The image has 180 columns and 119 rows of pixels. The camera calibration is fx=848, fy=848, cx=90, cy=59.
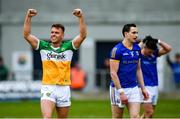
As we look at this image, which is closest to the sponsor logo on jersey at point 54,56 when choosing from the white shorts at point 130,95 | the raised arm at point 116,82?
the raised arm at point 116,82

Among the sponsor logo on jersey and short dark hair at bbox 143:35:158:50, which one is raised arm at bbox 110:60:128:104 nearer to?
the sponsor logo on jersey

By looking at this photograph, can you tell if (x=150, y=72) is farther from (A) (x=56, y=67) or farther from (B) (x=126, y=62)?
(A) (x=56, y=67)

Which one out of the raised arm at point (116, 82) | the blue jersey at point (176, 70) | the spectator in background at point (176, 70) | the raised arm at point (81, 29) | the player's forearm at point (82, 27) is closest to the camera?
the raised arm at point (81, 29)

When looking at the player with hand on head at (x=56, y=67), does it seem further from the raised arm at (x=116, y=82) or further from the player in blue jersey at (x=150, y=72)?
the player in blue jersey at (x=150, y=72)

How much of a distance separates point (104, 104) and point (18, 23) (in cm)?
1197

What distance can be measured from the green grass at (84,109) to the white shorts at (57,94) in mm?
9444

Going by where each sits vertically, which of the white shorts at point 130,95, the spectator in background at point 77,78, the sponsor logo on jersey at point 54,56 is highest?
the sponsor logo on jersey at point 54,56

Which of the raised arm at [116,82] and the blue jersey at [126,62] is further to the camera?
the blue jersey at [126,62]

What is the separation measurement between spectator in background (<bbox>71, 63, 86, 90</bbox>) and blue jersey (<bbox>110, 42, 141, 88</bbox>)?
64.0 feet

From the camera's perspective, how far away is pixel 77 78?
121 ft

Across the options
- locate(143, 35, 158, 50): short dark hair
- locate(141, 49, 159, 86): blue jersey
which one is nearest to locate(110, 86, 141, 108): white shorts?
locate(143, 35, 158, 50): short dark hair

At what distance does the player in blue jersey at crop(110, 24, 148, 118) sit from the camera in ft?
54.6

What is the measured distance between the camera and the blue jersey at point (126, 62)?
1666 centimetres

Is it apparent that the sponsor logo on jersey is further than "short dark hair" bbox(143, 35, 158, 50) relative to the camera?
No
